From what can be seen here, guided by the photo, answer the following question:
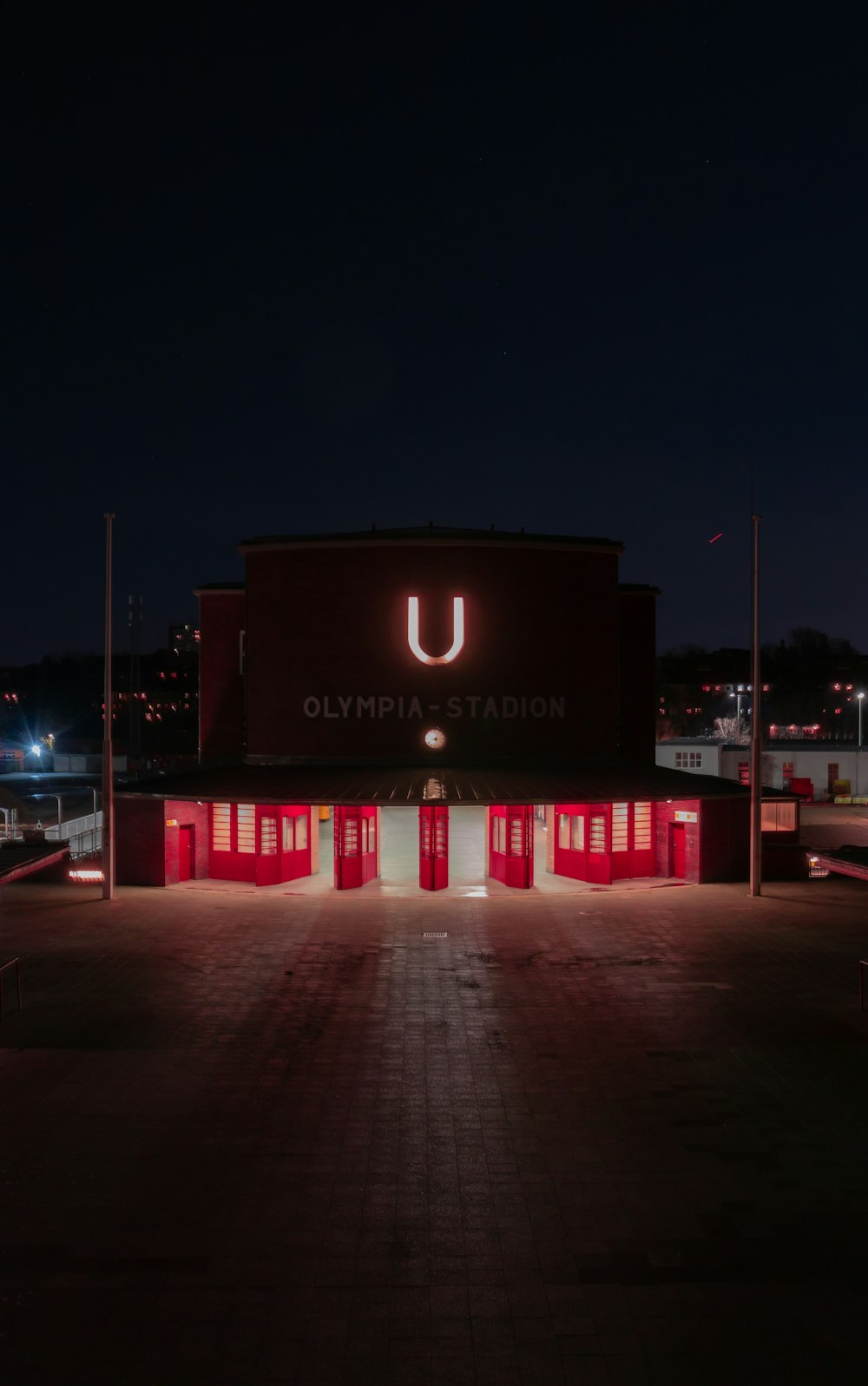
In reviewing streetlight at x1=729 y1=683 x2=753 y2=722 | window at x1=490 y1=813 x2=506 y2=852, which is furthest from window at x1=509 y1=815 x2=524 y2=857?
streetlight at x1=729 y1=683 x2=753 y2=722

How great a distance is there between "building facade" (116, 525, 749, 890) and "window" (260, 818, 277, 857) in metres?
0.05

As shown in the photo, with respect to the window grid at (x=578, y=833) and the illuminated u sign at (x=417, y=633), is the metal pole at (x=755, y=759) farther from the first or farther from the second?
the illuminated u sign at (x=417, y=633)

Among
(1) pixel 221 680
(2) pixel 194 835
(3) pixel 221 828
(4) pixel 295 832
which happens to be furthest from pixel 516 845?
(1) pixel 221 680

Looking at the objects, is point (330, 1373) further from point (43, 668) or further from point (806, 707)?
point (43, 668)

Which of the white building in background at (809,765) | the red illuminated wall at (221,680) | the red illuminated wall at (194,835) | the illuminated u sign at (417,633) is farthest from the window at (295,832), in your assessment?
the white building in background at (809,765)

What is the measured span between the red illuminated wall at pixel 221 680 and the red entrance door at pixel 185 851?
171 inches

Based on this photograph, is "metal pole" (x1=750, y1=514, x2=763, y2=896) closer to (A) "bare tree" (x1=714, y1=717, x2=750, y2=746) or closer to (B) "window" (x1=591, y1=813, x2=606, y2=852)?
(B) "window" (x1=591, y1=813, x2=606, y2=852)

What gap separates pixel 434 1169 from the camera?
9.42 metres

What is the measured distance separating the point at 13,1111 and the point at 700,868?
19161 millimetres

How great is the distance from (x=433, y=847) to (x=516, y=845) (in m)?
2.42

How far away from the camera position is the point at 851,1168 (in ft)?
30.7

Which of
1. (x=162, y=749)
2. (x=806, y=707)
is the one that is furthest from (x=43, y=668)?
(x=806, y=707)

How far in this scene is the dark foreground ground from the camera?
6.80 metres

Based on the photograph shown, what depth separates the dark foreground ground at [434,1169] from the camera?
6797mm
